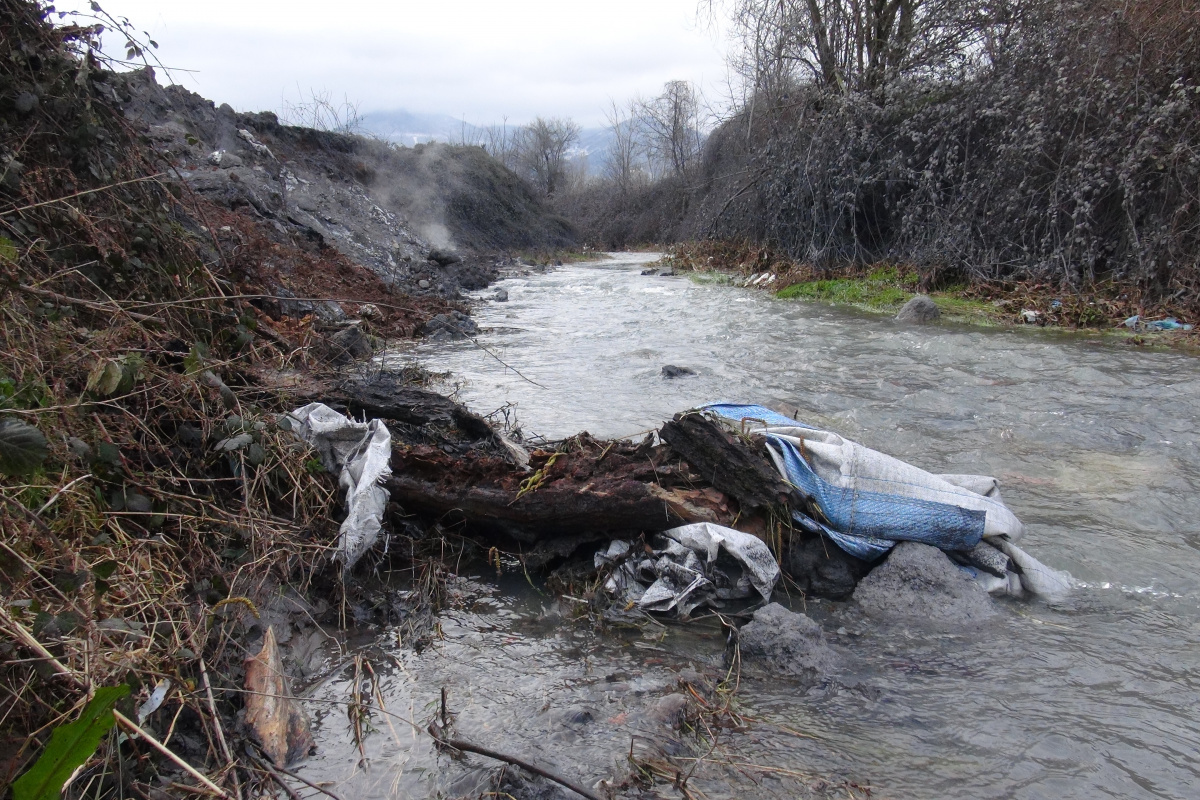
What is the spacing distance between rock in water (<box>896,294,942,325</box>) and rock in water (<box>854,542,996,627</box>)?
649 centimetres

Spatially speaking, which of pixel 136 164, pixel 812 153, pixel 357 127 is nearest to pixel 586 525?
pixel 136 164

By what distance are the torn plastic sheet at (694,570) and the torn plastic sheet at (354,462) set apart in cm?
96

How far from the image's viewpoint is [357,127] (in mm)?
21594

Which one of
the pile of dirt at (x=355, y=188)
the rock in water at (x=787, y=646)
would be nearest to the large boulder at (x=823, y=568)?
the rock in water at (x=787, y=646)

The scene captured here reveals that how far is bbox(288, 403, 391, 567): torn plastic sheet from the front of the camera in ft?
9.39

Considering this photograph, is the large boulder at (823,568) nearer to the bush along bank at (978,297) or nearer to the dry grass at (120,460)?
the dry grass at (120,460)

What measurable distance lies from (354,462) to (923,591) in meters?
2.38

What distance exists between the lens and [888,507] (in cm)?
302

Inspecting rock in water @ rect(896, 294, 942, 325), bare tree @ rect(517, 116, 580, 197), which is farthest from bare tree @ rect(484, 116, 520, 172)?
rock in water @ rect(896, 294, 942, 325)

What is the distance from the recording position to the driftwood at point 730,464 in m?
3.03

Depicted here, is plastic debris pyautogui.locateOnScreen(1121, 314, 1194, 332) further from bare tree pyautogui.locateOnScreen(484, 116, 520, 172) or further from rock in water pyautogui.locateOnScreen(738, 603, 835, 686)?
bare tree pyautogui.locateOnScreen(484, 116, 520, 172)

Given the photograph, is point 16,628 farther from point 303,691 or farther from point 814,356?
point 814,356

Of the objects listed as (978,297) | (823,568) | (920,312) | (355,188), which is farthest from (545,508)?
(355,188)

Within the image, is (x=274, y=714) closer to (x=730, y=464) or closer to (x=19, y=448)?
(x=19, y=448)
